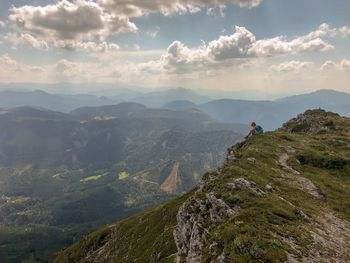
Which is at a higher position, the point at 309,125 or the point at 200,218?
the point at 200,218

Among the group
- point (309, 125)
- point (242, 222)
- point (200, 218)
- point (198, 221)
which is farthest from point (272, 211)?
point (309, 125)

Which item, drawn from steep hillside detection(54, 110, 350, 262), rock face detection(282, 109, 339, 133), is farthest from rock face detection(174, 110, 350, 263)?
rock face detection(282, 109, 339, 133)

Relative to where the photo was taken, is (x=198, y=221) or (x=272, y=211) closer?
(x=272, y=211)

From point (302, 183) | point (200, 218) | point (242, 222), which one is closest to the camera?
point (242, 222)

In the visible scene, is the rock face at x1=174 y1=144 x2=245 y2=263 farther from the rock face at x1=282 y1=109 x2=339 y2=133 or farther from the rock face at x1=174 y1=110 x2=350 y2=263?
the rock face at x1=282 y1=109 x2=339 y2=133

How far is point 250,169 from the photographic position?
2443 inches

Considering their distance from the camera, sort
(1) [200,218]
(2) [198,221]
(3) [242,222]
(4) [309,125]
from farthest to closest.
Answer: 1. (4) [309,125]
2. (1) [200,218]
3. (2) [198,221]
4. (3) [242,222]

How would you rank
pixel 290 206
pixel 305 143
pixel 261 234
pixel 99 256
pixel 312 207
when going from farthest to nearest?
1. pixel 99 256
2. pixel 305 143
3. pixel 312 207
4. pixel 290 206
5. pixel 261 234

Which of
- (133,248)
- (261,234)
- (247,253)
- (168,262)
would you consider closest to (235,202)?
(261,234)

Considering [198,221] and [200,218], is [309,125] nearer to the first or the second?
[200,218]

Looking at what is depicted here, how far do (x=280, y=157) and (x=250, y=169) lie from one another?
80.3ft

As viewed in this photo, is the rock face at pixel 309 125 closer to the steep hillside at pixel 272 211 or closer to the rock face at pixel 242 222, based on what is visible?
the steep hillside at pixel 272 211

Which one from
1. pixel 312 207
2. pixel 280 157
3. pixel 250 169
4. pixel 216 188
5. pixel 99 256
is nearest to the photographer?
pixel 312 207

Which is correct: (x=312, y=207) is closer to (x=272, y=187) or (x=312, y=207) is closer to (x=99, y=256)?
(x=272, y=187)
